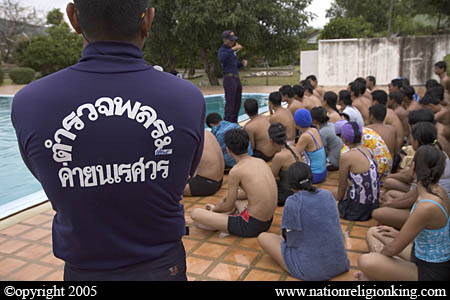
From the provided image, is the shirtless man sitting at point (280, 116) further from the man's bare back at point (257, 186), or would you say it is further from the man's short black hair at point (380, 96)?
the man's bare back at point (257, 186)

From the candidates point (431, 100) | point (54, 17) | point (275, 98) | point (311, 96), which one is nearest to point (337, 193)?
point (275, 98)

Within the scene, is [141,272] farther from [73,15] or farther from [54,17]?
[54,17]

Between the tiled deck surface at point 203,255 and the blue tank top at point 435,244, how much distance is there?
60cm

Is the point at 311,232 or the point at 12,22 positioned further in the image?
the point at 12,22

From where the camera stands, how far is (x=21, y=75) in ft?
78.8

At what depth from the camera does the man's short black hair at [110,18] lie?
46.0 inches

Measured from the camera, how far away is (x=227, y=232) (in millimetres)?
3727

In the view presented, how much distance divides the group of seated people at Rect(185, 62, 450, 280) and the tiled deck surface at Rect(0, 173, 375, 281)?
12cm

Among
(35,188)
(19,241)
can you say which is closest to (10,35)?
(35,188)

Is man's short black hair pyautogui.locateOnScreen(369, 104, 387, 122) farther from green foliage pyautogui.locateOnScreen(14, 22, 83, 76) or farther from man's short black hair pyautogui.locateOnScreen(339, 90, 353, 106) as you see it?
green foliage pyautogui.locateOnScreen(14, 22, 83, 76)

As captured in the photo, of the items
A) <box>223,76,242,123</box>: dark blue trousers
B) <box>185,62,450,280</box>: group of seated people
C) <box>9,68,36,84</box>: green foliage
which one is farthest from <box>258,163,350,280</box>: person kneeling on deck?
<box>9,68,36,84</box>: green foliage

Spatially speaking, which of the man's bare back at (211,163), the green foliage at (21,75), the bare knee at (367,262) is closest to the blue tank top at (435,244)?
the bare knee at (367,262)

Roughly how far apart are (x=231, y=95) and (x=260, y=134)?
2.47 m
